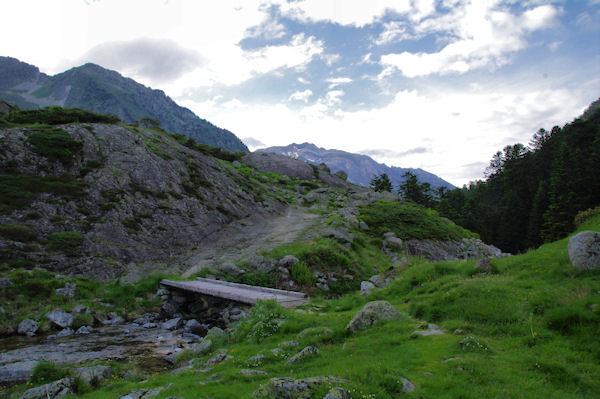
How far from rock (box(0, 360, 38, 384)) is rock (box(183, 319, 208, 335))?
762cm

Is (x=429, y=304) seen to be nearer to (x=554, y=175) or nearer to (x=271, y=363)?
(x=271, y=363)

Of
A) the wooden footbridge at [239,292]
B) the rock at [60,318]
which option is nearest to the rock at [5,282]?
the rock at [60,318]

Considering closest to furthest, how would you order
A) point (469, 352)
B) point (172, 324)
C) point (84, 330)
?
1. point (469, 352)
2. point (84, 330)
3. point (172, 324)

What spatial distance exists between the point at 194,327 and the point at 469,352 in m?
15.0

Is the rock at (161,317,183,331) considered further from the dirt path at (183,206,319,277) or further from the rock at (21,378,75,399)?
the rock at (21,378,75,399)

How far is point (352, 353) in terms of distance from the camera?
8469 mm

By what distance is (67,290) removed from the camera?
747 inches

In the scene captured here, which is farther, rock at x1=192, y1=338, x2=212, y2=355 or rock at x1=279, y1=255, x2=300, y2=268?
rock at x1=279, y1=255, x2=300, y2=268

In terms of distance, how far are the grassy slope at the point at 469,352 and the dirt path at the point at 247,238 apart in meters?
16.4

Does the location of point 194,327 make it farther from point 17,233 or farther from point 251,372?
point 17,233

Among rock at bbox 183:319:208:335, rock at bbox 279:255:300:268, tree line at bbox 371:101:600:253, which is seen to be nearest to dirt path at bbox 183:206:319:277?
rock at bbox 279:255:300:268

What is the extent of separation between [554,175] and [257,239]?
178 feet

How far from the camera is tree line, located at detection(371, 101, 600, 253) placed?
164 ft

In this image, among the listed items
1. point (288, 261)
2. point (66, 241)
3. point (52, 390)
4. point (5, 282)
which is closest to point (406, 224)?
point (288, 261)
